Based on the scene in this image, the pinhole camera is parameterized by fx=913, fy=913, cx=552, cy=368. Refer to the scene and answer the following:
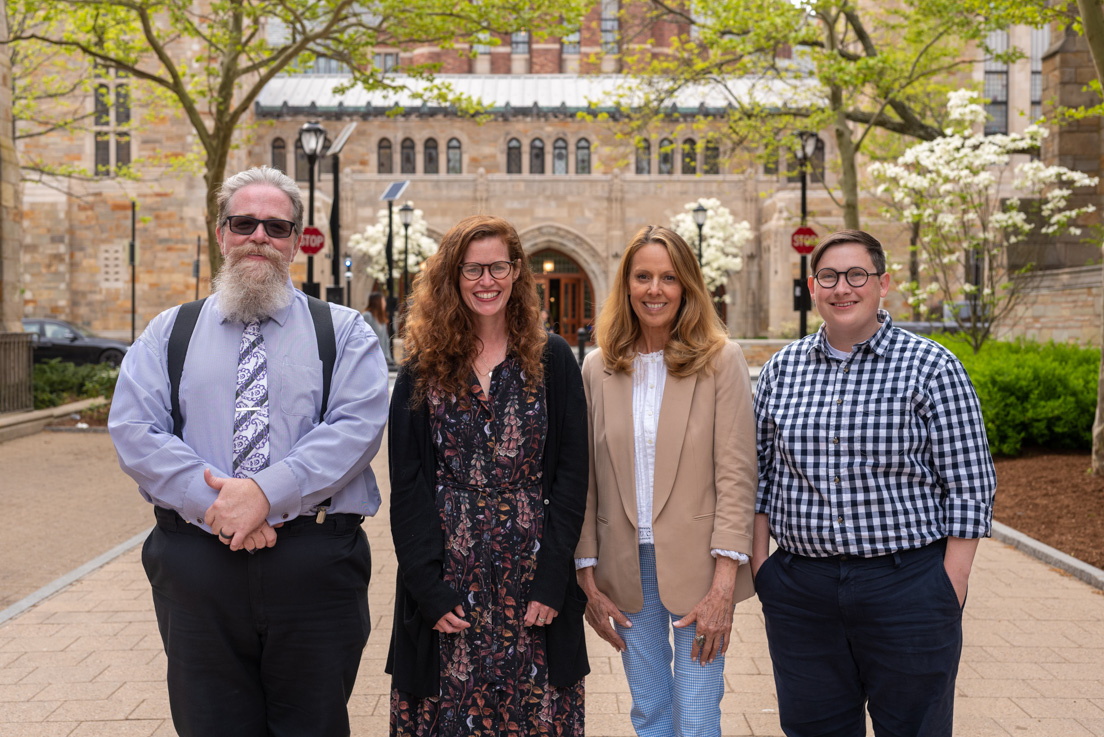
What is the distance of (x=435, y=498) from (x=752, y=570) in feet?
3.63

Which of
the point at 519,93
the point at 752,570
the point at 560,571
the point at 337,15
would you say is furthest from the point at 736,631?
the point at 519,93

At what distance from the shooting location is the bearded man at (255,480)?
2.66 metres

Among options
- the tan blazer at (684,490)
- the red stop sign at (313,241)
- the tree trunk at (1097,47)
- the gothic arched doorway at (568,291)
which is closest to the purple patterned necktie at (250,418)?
the tan blazer at (684,490)

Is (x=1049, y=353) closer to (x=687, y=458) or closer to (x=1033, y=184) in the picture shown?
(x=1033, y=184)

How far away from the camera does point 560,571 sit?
283cm

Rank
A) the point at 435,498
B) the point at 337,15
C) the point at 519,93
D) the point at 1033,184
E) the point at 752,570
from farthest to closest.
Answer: the point at 519,93, the point at 1033,184, the point at 337,15, the point at 752,570, the point at 435,498

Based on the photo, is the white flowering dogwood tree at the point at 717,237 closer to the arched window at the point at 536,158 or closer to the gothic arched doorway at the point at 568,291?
the gothic arched doorway at the point at 568,291

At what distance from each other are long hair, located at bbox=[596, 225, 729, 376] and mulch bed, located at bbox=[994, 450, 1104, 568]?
18.1ft

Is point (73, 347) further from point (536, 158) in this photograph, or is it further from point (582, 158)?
point (582, 158)

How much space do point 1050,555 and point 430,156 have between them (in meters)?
41.5

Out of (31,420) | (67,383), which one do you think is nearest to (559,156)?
(67,383)

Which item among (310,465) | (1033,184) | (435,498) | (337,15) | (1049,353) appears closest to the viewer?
(310,465)

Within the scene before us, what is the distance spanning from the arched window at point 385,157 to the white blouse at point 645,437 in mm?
44186

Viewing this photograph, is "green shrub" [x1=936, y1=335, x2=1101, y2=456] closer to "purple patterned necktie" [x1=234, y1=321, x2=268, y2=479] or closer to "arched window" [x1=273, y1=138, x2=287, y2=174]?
"purple patterned necktie" [x1=234, y1=321, x2=268, y2=479]
